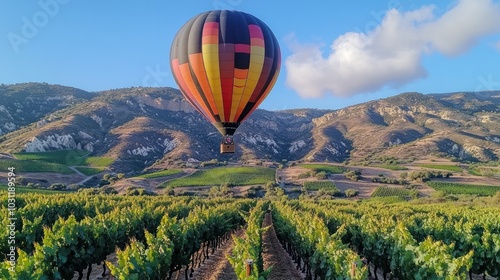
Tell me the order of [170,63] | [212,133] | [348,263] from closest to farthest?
[348,263] < [170,63] < [212,133]

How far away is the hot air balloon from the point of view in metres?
20.7

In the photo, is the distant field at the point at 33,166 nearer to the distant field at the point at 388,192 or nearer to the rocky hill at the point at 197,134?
the rocky hill at the point at 197,134

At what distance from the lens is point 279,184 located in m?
97.9

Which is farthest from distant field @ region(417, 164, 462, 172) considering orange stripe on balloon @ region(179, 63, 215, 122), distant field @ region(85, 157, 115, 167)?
orange stripe on balloon @ region(179, 63, 215, 122)

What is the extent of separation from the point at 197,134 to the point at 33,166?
69.4m

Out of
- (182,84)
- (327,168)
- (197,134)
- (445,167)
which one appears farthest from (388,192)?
(197,134)

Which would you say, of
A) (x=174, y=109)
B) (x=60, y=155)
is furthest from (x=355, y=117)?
(x=60, y=155)

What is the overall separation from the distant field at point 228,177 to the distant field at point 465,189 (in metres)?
42.0

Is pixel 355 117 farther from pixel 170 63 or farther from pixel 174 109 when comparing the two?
pixel 170 63

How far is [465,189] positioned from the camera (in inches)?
3376

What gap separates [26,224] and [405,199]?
251ft

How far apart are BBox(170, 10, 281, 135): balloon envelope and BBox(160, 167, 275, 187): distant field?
72846 millimetres

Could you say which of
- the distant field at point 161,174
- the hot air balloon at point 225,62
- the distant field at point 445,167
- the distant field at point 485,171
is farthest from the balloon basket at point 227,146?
the distant field at point 445,167

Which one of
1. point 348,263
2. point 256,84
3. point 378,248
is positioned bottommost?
point 378,248
